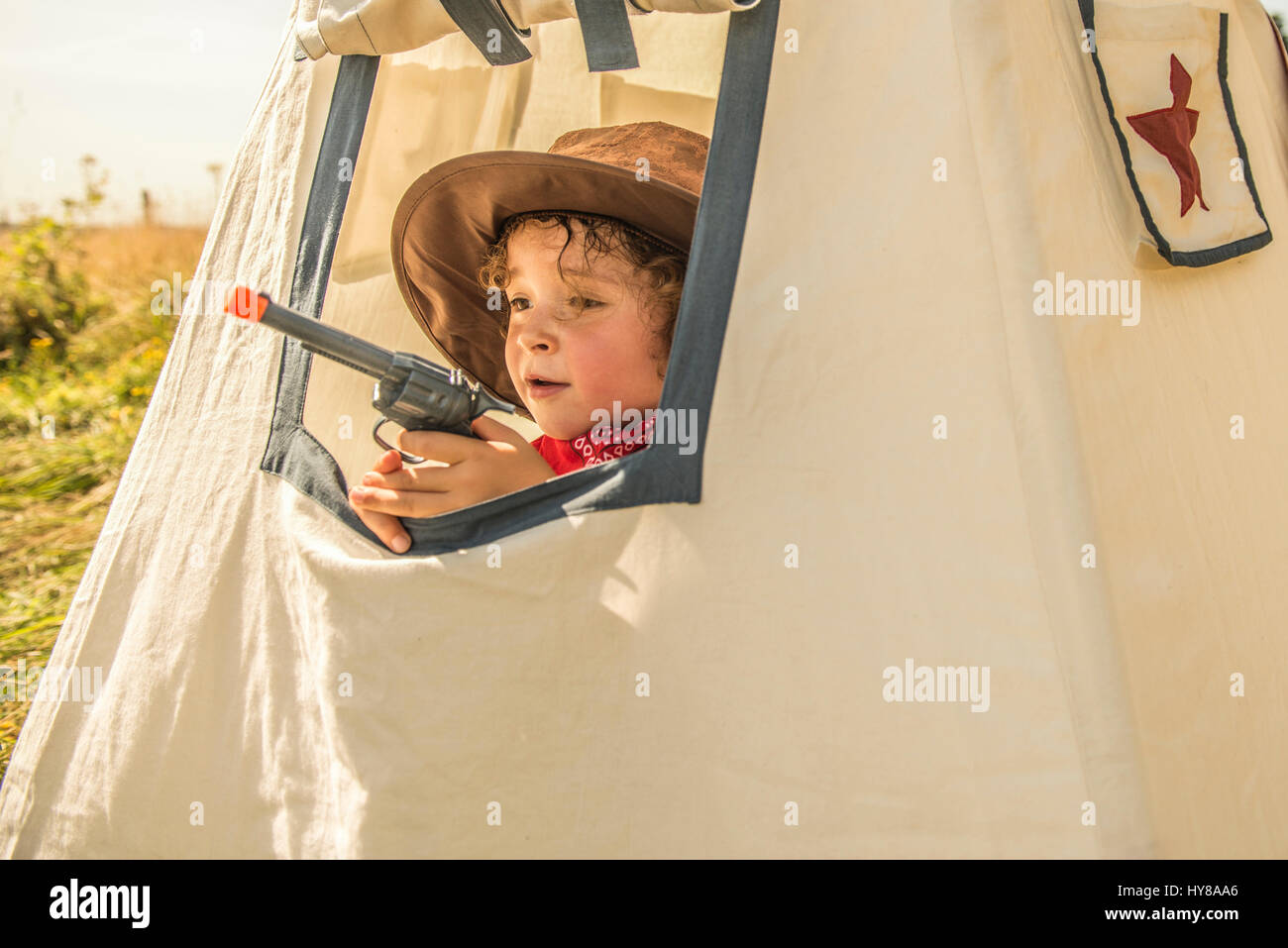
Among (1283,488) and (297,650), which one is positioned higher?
(1283,488)

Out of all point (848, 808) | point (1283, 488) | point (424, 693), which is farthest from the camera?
point (1283, 488)

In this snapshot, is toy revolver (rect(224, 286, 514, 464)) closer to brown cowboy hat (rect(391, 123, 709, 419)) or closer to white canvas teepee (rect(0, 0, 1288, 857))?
white canvas teepee (rect(0, 0, 1288, 857))

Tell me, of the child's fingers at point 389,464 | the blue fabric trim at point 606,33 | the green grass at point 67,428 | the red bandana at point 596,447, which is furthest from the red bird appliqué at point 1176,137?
the green grass at point 67,428

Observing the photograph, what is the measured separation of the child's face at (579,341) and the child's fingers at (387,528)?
0.36 metres

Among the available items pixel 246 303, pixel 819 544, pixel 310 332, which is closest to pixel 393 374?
pixel 310 332

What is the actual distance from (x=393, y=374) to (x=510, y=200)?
0.58 metres

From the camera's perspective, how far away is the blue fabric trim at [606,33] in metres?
1.31

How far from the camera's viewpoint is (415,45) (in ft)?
4.98

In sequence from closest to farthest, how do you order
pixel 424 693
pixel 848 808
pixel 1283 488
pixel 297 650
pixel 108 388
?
1. pixel 848 808
2. pixel 424 693
3. pixel 297 650
4. pixel 1283 488
5. pixel 108 388

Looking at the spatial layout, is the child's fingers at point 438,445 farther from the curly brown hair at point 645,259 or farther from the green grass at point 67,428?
the green grass at point 67,428

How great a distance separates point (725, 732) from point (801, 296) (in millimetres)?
546

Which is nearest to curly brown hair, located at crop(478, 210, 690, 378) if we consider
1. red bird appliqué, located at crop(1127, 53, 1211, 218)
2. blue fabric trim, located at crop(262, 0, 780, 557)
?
blue fabric trim, located at crop(262, 0, 780, 557)

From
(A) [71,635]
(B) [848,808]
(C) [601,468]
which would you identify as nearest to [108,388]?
(A) [71,635]
